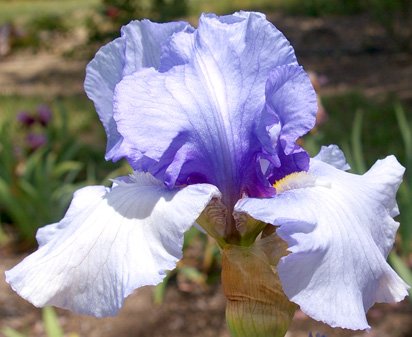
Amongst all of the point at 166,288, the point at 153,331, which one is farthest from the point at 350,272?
the point at 166,288

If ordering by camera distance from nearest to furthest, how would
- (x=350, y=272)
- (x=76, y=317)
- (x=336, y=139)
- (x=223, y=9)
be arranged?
(x=350, y=272), (x=76, y=317), (x=336, y=139), (x=223, y=9)

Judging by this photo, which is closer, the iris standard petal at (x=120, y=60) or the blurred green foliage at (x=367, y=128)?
the iris standard petal at (x=120, y=60)

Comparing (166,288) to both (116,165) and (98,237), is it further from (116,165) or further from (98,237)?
(98,237)

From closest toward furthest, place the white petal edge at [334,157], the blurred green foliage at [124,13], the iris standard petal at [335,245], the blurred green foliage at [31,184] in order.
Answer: the iris standard petal at [335,245], the white petal edge at [334,157], the blurred green foliage at [31,184], the blurred green foliage at [124,13]

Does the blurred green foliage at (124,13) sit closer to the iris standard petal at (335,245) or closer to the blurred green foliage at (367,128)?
the blurred green foliage at (367,128)

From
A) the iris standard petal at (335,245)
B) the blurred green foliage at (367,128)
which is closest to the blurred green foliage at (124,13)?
the blurred green foliage at (367,128)

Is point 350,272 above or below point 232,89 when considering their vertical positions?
below

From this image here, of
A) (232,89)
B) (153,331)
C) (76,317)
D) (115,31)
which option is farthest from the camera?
(115,31)
